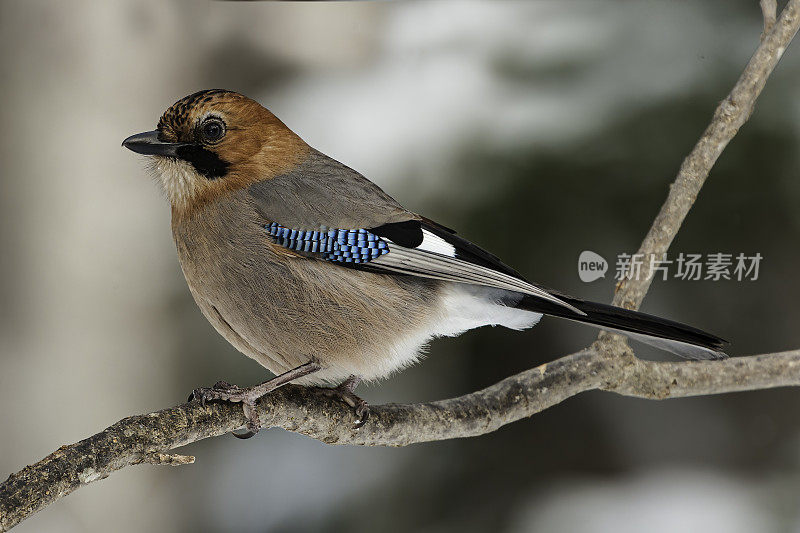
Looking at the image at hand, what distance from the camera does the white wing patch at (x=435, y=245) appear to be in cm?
200

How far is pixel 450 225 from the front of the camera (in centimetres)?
304

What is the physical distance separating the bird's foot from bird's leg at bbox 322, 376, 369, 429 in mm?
265

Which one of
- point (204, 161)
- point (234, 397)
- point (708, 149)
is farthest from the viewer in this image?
point (708, 149)

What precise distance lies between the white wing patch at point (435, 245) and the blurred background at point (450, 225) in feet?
3.35

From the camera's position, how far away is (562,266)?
10.2 ft

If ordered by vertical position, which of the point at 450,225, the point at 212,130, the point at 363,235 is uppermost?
the point at 450,225

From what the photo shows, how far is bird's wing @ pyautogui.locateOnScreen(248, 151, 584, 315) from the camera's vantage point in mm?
1964

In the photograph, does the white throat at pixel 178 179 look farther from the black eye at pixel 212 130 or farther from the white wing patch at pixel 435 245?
the white wing patch at pixel 435 245

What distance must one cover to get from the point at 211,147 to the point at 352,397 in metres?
0.67

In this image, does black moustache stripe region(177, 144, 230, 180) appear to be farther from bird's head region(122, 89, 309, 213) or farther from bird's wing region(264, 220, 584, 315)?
bird's wing region(264, 220, 584, 315)
